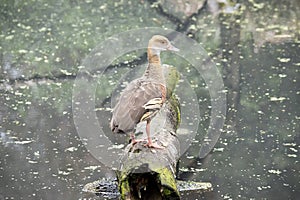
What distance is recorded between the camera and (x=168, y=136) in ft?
15.1

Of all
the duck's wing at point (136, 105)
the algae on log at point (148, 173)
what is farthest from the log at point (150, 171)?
the duck's wing at point (136, 105)

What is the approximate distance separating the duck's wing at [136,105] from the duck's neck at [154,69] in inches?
4.4

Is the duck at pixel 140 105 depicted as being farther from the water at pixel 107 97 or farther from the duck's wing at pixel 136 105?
the water at pixel 107 97

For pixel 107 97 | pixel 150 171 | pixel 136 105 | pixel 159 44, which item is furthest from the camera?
pixel 107 97

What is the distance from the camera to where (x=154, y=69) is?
4.58 meters

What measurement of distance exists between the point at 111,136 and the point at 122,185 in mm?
1891

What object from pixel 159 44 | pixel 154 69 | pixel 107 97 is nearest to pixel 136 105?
pixel 154 69

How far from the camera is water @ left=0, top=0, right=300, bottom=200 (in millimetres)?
5133

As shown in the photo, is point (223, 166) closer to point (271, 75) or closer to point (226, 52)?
point (271, 75)

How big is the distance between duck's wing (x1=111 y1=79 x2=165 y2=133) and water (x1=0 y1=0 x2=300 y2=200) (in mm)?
949

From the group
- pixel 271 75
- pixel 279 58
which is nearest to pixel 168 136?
pixel 271 75

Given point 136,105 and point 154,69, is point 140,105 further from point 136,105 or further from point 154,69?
point 154,69

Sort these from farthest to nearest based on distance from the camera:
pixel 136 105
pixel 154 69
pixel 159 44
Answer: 1. pixel 159 44
2. pixel 154 69
3. pixel 136 105

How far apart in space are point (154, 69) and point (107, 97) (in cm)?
224
